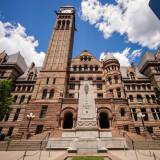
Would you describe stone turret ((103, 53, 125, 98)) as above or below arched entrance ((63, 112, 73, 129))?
above

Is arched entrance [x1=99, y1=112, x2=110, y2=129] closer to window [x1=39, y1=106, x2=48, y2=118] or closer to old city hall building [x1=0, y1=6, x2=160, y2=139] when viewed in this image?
old city hall building [x1=0, y1=6, x2=160, y2=139]

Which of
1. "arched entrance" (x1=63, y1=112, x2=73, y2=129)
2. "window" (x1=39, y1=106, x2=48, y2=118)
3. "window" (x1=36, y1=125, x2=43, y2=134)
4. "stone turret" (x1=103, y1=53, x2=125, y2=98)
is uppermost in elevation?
"stone turret" (x1=103, y1=53, x2=125, y2=98)

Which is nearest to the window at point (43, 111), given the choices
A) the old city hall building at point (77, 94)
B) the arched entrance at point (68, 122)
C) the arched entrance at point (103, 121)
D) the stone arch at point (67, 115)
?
the old city hall building at point (77, 94)

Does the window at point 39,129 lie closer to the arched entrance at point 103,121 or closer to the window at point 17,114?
the window at point 17,114

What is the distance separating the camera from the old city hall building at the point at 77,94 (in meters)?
30.7

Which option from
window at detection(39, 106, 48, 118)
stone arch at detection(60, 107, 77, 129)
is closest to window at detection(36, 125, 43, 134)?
window at detection(39, 106, 48, 118)

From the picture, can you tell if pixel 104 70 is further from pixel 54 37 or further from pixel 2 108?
pixel 2 108

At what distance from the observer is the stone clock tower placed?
31.7 m

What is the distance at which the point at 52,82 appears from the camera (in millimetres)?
38406

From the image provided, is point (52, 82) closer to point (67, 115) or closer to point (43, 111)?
point (43, 111)

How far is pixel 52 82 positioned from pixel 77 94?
268 inches

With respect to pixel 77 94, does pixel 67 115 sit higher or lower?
lower

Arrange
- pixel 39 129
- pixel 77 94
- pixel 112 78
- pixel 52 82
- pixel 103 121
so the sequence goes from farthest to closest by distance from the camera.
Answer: pixel 112 78 < pixel 77 94 < pixel 52 82 < pixel 103 121 < pixel 39 129

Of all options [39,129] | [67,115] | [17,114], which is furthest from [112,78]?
[17,114]
